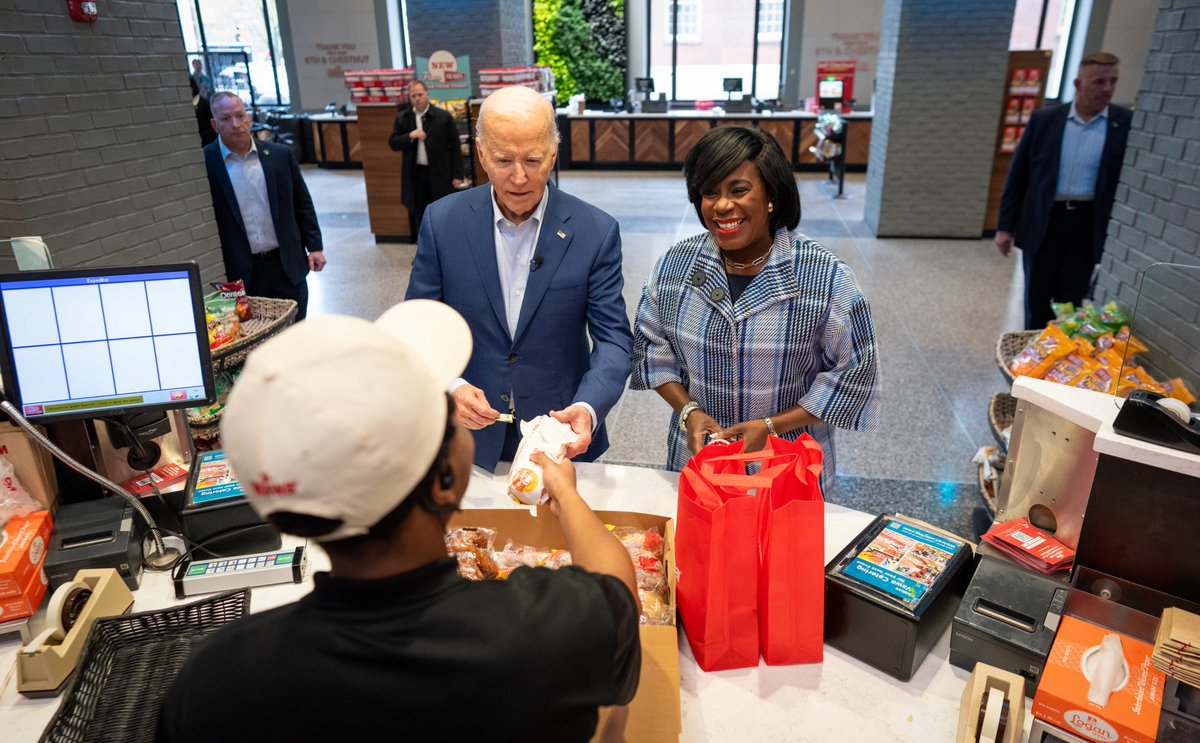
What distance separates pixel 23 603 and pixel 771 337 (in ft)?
5.72

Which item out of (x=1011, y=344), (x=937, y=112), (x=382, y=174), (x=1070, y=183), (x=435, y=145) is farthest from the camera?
(x=382, y=174)

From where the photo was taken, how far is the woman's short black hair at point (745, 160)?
6.36ft

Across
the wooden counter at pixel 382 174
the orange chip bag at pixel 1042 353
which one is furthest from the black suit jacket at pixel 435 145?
the orange chip bag at pixel 1042 353

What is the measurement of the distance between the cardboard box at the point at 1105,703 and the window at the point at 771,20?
15.2m

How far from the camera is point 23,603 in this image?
62.2 inches

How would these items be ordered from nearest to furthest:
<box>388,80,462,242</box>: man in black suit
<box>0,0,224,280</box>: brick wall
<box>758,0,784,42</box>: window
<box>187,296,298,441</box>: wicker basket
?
<box>187,296,298,441</box>: wicker basket → <box>0,0,224,280</box>: brick wall → <box>388,80,462,242</box>: man in black suit → <box>758,0,784,42</box>: window

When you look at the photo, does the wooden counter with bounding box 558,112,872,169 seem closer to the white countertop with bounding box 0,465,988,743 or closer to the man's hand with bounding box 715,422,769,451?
the man's hand with bounding box 715,422,769,451

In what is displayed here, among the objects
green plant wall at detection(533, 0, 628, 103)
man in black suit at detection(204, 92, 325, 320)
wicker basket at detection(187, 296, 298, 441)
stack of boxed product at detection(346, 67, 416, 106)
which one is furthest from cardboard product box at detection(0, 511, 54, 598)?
green plant wall at detection(533, 0, 628, 103)

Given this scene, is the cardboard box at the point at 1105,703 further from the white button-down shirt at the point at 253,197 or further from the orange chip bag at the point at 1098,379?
A: the white button-down shirt at the point at 253,197

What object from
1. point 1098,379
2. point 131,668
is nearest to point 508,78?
point 1098,379

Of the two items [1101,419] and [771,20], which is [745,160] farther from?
[771,20]

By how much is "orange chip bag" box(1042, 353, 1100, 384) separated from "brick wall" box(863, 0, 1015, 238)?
5.86 m

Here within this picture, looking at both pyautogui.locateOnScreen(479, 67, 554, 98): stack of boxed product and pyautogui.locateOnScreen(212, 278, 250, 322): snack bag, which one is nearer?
pyautogui.locateOnScreen(212, 278, 250, 322): snack bag

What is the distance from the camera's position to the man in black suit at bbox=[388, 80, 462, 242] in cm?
795
